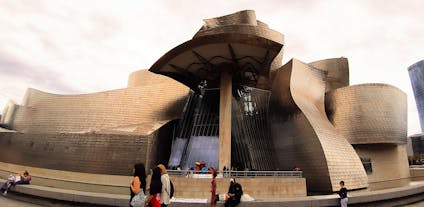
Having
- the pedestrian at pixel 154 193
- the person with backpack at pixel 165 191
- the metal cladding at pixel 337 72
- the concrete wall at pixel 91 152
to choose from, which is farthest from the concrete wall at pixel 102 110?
the pedestrian at pixel 154 193

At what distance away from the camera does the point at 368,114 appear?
2394cm

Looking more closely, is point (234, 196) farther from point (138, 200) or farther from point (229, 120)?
point (229, 120)

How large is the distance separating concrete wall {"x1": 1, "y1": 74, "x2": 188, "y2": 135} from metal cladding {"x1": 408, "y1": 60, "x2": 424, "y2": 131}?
4997 inches

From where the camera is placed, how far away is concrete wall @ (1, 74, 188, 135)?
2366 centimetres

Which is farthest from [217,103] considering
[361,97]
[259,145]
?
[361,97]

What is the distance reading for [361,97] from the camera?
24266mm

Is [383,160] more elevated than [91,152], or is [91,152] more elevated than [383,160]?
[383,160]

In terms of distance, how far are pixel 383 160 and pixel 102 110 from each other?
28.1 meters

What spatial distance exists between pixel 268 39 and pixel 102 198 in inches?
449

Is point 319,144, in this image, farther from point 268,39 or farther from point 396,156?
point 396,156

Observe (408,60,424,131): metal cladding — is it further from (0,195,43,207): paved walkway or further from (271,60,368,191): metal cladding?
(0,195,43,207): paved walkway

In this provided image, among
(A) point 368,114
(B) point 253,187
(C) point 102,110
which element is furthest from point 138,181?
(A) point 368,114

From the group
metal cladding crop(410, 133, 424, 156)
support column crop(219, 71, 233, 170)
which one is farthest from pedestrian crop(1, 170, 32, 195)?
metal cladding crop(410, 133, 424, 156)

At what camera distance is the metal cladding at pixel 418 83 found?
366 feet
